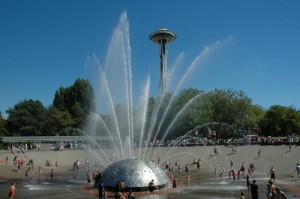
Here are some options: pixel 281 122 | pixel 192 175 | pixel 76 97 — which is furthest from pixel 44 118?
pixel 192 175

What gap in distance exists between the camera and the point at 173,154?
61094mm

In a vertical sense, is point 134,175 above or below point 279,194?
above

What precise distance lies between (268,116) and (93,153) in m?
61.9

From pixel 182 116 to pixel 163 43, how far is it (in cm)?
3410

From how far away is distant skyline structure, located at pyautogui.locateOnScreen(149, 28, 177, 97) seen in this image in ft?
330

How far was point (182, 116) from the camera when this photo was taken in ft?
252

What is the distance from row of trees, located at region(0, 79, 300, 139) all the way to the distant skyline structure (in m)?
6.37

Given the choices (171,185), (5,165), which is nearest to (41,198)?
(171,185)

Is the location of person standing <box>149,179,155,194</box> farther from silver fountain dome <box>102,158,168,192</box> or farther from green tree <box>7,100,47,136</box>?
green tree <box>7,100,47,136</box>

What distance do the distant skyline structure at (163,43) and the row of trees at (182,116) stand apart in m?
6.37

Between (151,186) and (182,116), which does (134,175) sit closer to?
(151,186)

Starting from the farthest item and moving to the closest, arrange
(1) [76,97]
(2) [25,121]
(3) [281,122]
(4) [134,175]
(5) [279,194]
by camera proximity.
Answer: (1) [76,97] < (2) [25,121] < (3) [281,122] < (4) [134,175] < (5) [279,194]

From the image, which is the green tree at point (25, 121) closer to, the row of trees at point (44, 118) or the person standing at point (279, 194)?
the row of trees at point (44, 118)

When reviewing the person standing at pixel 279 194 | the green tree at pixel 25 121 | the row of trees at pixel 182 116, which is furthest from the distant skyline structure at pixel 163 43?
the person standing at pixel 279 194
